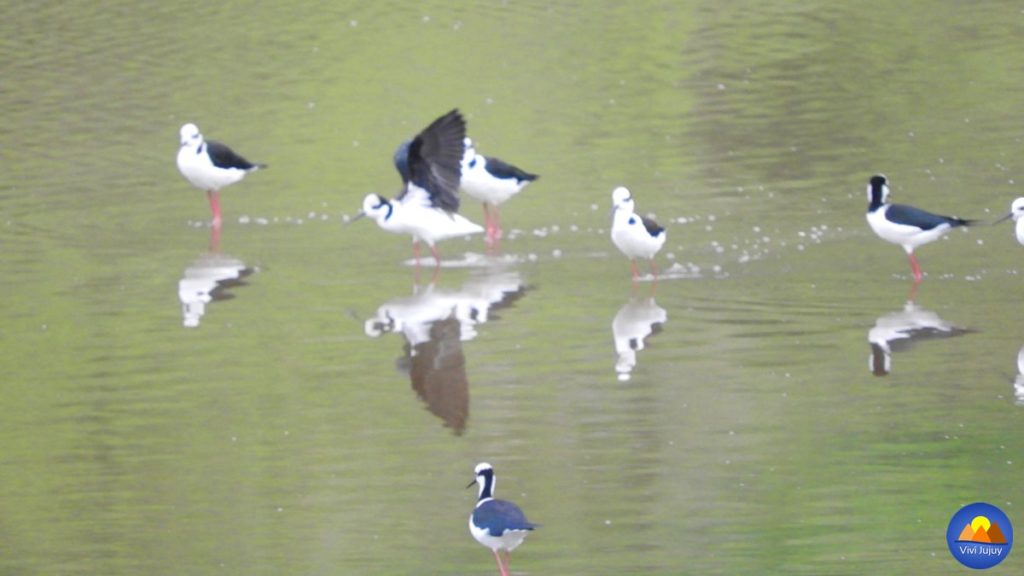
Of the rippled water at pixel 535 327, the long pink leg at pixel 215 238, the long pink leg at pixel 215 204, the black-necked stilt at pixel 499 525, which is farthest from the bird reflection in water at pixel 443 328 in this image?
the long pink leg at pixel 215 204

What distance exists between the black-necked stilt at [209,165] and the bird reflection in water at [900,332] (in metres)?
7.17

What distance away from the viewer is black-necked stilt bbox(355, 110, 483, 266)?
14.8m

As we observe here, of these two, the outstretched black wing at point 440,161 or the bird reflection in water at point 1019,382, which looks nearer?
the bird reflection in water at point 1019,382

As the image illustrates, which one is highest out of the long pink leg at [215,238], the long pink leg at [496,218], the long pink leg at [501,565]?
the long pink leg at [501,565]

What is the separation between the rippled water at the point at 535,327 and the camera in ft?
31.1

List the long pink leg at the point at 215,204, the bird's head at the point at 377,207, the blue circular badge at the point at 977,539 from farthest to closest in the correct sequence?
the long pink leg at the point at 215,204, the bird's head at the point at 377,207, the blue circular badge at the point at 977,539

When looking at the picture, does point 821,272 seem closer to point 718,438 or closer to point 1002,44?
point 718,438

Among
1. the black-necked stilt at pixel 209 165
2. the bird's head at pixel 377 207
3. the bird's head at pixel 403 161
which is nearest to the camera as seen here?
the bird's head at pixel 377 207

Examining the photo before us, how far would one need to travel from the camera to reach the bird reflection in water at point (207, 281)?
46.6ft

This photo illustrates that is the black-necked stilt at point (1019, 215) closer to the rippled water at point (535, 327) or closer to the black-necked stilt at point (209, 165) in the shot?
the rippled water at point (535, 327)

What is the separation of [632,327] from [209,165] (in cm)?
613

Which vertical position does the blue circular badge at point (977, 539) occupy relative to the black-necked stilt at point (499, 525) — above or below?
below

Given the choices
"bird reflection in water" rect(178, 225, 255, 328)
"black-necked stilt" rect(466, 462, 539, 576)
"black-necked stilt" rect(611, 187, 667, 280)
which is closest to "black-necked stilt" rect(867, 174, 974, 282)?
"black-necked stilt" rect(611, 187, 667, 280)

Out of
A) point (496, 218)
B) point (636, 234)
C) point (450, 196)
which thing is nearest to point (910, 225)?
point (636, 234)
